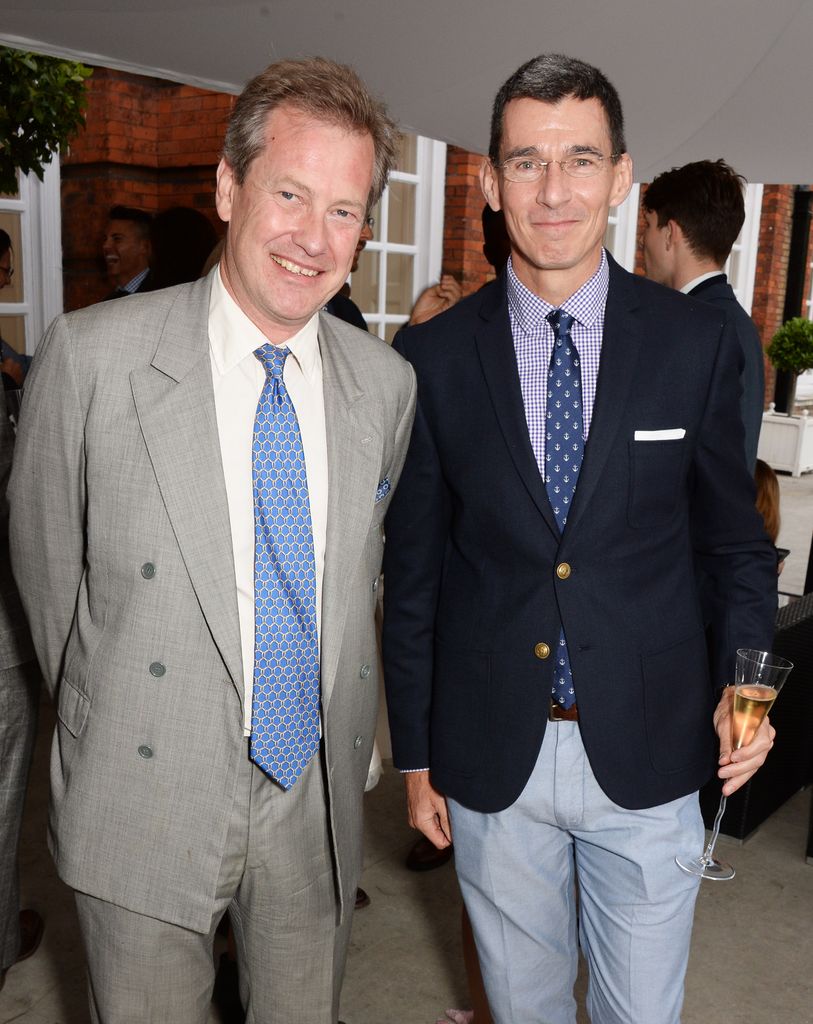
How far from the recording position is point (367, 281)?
326 inches

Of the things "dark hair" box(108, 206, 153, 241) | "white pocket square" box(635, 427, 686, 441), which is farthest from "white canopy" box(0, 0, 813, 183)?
"white pocket square" box(635, 427, 686, 441)

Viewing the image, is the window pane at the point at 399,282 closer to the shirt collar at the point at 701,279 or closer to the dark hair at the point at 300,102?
the shirt collar at the point at 701,279

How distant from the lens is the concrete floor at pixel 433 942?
2.77m

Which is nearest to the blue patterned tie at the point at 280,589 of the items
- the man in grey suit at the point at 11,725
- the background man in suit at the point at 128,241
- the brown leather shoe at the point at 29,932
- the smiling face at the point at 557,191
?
the smiling face at the point at 557,191

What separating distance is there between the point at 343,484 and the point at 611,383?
487 mm

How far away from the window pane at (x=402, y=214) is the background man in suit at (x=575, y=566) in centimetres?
674

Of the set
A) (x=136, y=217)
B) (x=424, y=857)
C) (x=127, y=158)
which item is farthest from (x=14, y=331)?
(x=424, y=857)

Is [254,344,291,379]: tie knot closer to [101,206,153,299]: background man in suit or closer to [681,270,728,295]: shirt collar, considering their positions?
[681,270,728,295]: shirt collar

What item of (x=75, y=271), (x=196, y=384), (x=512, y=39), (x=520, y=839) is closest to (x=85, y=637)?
(x=196, y=384)

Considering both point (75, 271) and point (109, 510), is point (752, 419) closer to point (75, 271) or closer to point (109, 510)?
point (109, 510)

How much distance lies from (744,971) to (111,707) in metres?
2.26

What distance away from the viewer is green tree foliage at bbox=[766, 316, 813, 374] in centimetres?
1223

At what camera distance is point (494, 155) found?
1789 millimetres

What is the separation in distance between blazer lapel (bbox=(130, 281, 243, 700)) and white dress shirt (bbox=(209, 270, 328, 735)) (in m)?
0.04
